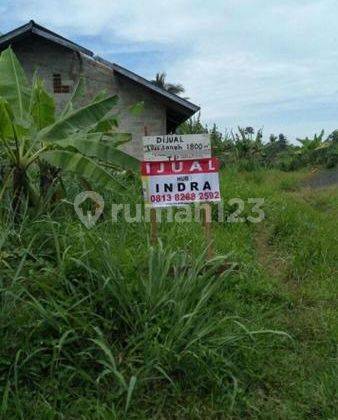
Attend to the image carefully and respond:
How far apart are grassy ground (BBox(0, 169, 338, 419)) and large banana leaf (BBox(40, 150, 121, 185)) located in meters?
0.65

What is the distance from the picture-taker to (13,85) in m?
6.10

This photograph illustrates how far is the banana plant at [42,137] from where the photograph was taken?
5.53 metres

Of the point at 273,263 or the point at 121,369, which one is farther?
the point at 273,263

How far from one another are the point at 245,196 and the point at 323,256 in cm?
312

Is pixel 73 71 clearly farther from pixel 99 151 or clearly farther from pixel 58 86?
pixel 99 151

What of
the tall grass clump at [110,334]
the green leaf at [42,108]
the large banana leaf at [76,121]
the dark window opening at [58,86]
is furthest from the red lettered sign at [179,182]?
the dark window opening at [58,86]

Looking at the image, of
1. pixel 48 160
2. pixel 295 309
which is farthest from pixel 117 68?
pixel 295 309

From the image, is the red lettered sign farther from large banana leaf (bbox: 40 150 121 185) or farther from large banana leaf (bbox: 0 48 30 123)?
large banana leaf (bbox: 0 48 30 123)

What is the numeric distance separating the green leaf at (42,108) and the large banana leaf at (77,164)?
1.56 ft

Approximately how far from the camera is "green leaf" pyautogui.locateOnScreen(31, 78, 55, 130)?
19.0 feet

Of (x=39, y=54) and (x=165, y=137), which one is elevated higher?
(x=39, y=54)

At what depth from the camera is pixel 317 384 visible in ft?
12.3

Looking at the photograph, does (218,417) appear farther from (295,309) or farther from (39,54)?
(39,54)

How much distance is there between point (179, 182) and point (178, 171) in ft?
0.37
